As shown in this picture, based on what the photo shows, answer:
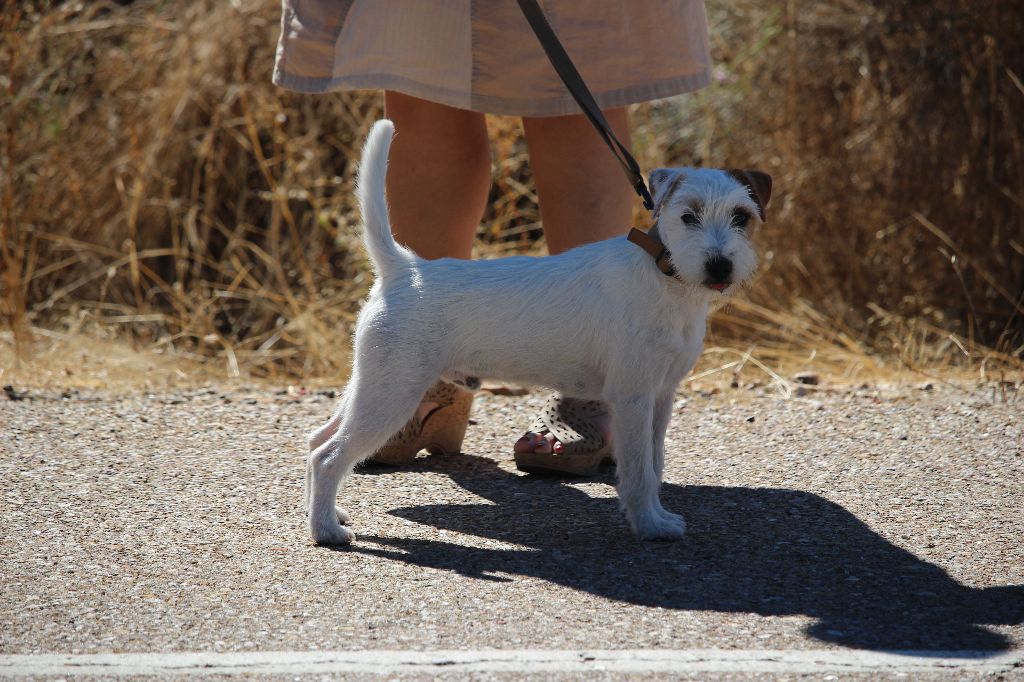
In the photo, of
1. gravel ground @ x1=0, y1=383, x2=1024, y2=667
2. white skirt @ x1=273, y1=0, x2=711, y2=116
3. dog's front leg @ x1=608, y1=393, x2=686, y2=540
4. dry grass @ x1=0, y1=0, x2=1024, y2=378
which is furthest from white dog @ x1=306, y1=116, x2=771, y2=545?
dry grass @ x1=0, y1=0, x2=1024, y2=378

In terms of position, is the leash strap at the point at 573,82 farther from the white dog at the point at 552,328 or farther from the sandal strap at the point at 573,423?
the sandal strap at the point at 573,423

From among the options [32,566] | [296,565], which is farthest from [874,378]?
[32,566]

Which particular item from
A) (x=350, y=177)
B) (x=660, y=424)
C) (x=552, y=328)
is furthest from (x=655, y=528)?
(x=350, y=177)

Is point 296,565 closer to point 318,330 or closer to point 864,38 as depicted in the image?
point 318,330

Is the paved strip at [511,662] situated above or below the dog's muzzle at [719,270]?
below

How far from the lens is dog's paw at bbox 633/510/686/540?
3107 mm

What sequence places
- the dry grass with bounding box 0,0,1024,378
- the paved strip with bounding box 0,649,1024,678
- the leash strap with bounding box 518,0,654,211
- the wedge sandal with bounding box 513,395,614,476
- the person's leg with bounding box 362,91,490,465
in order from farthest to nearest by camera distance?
the dry grass with bounding box 0,0,1024,378 < the person's leg with bounding box 362,91,490,465 < the wedge sandal with bounding box 513,395,614,476 < the leash strap with bounding box 518,0,654,211 < the paved strip with bounding box 0,649,1024,678

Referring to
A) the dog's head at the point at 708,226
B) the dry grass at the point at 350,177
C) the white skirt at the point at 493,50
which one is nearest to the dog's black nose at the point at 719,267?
the dog's head at the point at 708,226

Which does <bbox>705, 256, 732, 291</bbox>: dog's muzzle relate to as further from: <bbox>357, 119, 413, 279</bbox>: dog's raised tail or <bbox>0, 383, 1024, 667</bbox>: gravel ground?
<bbox>357, 119, 413, 279</bbox>: dog's raised tail

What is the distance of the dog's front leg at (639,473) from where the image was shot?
10.2 feet

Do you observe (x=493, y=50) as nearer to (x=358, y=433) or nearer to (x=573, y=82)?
(x=573, y=82)

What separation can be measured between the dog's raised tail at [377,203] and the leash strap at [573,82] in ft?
1.74

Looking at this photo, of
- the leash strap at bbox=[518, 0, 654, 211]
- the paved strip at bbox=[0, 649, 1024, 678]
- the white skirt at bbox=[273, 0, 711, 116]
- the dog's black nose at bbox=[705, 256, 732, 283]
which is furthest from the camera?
the white skirt at bbox=[273, 0, 711, 116]

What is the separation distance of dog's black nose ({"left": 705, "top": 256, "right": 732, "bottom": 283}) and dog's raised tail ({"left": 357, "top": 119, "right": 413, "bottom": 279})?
0.87 meters
